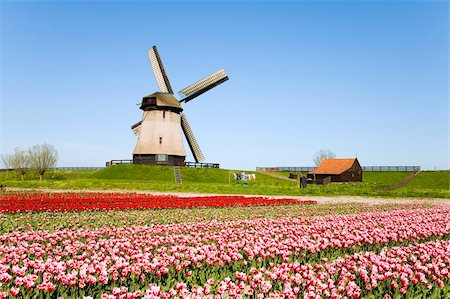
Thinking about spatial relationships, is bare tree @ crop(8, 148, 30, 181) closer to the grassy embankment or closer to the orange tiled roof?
the grassy embankment

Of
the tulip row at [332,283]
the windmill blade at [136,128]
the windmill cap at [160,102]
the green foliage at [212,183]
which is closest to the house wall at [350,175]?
the green foliage at [212,183]

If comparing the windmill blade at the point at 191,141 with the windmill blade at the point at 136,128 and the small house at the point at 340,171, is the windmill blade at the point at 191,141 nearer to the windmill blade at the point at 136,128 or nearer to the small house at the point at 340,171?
the windmill blade at the point at 136,128

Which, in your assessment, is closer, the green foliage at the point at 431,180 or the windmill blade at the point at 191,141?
the windmill blade at the point at 191,141

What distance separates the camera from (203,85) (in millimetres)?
56406

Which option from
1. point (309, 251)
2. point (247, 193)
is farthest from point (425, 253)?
point (247, 193)

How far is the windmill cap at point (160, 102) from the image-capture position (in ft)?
175

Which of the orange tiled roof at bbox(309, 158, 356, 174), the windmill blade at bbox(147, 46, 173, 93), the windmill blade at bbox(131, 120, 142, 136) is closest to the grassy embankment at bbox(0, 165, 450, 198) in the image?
the orange tiled roof at bbox(309, 158, 356, 174)

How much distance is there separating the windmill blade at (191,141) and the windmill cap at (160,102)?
2.73 meters

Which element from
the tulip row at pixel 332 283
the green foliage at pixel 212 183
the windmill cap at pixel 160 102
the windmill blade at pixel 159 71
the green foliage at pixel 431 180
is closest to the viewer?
the tulip row at pixel 332 283

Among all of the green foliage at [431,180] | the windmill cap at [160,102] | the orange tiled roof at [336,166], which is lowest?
the green foliage at [431,180]

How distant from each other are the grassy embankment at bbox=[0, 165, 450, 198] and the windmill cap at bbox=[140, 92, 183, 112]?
831cm

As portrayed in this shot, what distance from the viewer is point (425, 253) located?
25.1 feet

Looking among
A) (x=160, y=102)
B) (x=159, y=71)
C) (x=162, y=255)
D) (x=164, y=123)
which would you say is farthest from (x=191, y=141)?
(x=162, y=255)

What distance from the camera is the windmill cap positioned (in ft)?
175
